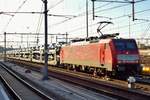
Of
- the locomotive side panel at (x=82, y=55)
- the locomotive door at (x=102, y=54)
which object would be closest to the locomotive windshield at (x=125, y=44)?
the locomotive door at (x=102, y=54)

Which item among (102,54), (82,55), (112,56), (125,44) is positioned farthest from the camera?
(82,55)

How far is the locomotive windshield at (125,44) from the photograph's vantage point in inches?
1158

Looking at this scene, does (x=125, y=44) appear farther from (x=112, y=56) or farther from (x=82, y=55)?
(x=82, y=55)

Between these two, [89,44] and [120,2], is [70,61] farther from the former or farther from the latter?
[120,2]

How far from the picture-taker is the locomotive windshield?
29406 mm

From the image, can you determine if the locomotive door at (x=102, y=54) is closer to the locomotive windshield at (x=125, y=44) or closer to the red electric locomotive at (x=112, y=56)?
the red electric locomotive at (x=112, y=56)

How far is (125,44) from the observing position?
98.3 ft

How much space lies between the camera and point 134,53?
1172 inches

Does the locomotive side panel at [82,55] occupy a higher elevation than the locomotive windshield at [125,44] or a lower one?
lower

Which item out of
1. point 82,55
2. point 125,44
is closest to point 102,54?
point 125,44

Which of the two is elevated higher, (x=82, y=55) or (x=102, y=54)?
(x=102, y=54)

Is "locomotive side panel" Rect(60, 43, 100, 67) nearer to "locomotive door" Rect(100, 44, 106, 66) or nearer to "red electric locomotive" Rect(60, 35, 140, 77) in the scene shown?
"red electric locomotive" Rect(60, 35, 140, 77)

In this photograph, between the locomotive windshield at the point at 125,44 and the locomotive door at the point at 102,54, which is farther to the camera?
the locomotive door at the point at 102,54

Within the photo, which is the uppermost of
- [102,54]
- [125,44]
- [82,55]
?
[125,44]
